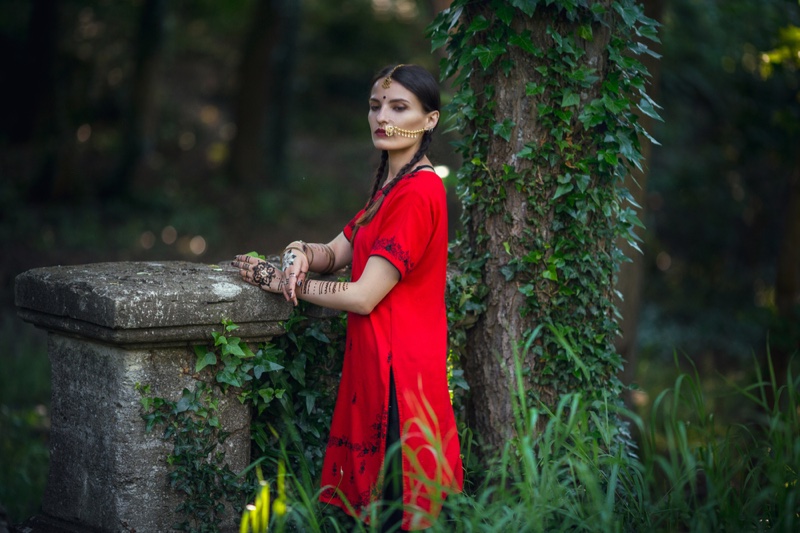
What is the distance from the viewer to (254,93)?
1391 cm

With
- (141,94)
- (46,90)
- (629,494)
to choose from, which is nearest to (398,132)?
(629,494)

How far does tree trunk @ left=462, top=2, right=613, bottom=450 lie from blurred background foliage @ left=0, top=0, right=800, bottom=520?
10.2ft

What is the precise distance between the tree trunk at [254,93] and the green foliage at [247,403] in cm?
1139

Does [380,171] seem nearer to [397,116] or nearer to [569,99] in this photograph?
[397,116]

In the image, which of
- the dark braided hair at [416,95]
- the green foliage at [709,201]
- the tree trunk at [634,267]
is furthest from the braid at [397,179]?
the green foliage at [709,201]

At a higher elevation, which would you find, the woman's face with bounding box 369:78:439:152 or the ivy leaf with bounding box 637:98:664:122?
the ivy leaf with bounding box 637:98:664:122

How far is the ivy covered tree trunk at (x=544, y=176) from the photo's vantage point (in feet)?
10.7

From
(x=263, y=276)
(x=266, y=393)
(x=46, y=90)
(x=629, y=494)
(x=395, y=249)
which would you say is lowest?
(x=629, y=494)

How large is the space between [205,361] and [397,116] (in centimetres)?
112

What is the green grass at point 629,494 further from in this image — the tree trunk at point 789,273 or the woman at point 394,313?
the tree trunk at point 789,273

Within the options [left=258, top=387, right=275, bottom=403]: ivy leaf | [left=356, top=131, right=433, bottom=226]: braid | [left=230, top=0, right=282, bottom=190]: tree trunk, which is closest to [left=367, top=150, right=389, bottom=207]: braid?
[left=356, top=131, right=433, bottom=226]: braid

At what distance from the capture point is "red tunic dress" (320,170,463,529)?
9.01ft

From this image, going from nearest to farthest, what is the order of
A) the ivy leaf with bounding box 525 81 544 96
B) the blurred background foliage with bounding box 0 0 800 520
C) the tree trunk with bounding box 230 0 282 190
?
1. the ivy leaf with bounding box 525 81 544 96
2. the blurred background foliage with bounding box 0 0 800 520
3. the tree trunk with bounding box 230 0 282 190

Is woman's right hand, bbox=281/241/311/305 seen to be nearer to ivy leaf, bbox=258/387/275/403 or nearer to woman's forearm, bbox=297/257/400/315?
woman's forearm, bbox=297/257/400/315
